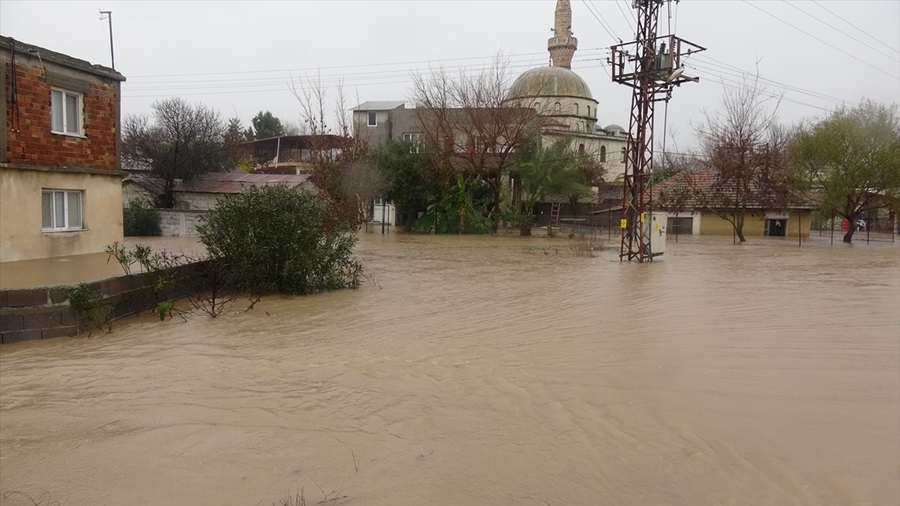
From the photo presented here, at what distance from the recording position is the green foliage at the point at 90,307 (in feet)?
31.7

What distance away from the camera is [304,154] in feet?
185

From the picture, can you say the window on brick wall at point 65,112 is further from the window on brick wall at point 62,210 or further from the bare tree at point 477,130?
the bare tree at point 477,130

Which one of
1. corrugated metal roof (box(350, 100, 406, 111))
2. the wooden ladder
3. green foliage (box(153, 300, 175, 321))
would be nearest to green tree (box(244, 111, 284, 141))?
corrugated metal roof (box(350, 100, 406, 111))

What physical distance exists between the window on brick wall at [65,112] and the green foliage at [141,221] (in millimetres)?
17631

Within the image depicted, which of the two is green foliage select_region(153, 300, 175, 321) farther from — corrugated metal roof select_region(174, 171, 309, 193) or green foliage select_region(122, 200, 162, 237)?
corrugated metal roof select_region(174, 171, 309, 193)

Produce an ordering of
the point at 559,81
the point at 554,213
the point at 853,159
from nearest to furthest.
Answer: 1. the point at 853,159
2. the point at 554,213
3. the point at 559,81

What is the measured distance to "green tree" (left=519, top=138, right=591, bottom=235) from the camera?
38.5 meters

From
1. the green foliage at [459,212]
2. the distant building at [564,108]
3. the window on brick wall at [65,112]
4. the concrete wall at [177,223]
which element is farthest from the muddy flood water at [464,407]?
the distant building at [564,108]

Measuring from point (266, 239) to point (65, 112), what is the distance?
750 cm

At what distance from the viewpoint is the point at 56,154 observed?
16.0 metres

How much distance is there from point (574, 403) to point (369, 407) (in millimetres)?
1992

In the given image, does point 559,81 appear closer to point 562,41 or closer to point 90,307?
point 562,41

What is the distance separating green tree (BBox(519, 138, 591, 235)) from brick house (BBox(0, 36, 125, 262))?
78.9ft

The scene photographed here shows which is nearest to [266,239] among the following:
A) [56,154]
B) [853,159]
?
[56,154]
